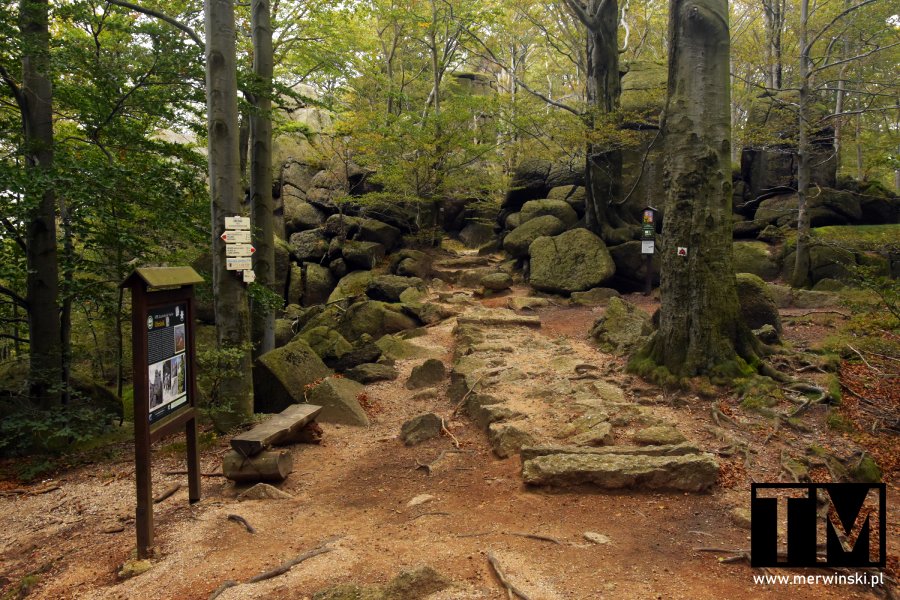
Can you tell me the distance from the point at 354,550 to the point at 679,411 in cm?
421

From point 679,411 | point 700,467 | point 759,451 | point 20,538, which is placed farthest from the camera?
point 679,411

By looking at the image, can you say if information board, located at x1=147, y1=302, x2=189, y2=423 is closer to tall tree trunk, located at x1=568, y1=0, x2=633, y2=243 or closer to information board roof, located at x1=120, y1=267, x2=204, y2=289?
information board roof, located at x1=120, y1=267, x2=204, y2=289

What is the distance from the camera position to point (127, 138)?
7707 millimetres

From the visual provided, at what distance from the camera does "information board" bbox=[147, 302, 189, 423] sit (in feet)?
14.0

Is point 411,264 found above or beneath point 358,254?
beneath

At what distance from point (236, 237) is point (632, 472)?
538 centimetres

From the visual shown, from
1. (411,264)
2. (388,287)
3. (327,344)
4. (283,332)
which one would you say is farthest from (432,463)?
(411,264)

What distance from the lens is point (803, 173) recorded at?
14.4 metres

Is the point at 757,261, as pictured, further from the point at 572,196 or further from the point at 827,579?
the point at 827,579

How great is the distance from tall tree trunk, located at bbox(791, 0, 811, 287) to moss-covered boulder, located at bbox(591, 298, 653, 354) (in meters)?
7.39

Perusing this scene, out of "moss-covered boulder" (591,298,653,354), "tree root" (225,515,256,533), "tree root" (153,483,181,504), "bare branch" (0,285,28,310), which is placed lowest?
"tree root" (153,483,181,504)

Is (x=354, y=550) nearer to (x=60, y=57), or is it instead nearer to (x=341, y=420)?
(x=341, y=420)

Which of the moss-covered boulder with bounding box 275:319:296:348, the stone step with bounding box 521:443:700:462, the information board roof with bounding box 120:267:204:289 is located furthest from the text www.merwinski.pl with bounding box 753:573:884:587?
the moss-covered boulder with bounding box 275:319:296:348

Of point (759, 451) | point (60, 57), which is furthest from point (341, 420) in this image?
point (60, 57)
